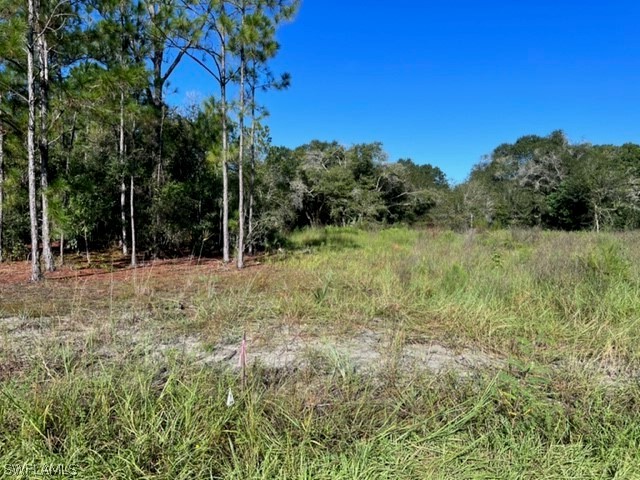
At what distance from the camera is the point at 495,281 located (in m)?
4.75

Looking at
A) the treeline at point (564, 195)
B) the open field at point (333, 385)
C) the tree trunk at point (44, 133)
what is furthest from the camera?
the treeline at point (564, 195)

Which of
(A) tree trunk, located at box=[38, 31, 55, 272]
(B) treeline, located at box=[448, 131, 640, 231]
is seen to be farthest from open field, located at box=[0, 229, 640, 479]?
(B) treeline, located at box=[448, 131, 640, 231]

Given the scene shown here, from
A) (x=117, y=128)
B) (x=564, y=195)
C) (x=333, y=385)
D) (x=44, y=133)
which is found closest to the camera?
(x=333, y=385)

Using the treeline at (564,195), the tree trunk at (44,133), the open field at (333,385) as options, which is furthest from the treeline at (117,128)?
the treeline at (564,195)

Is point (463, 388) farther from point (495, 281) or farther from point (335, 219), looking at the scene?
point (335, 219)

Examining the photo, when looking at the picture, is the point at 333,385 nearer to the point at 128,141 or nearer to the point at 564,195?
the point at 128,141

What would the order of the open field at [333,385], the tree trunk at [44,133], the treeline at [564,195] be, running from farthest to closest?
the treeline at [564,195], the tree trunk at [44,133], the open field at [333,385]

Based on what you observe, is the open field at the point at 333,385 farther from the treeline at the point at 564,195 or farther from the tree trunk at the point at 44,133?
the treeline at the point at 564,195

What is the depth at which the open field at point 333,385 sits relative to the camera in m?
1.66

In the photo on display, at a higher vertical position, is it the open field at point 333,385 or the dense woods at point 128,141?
the dense woods at point 128,141

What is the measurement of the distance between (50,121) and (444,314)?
22.9ft

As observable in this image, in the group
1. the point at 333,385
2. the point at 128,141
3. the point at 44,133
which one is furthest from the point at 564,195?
the point at 333,385

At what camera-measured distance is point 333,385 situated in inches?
88.9

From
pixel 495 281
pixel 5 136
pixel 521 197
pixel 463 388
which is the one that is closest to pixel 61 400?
pixel 463 388
